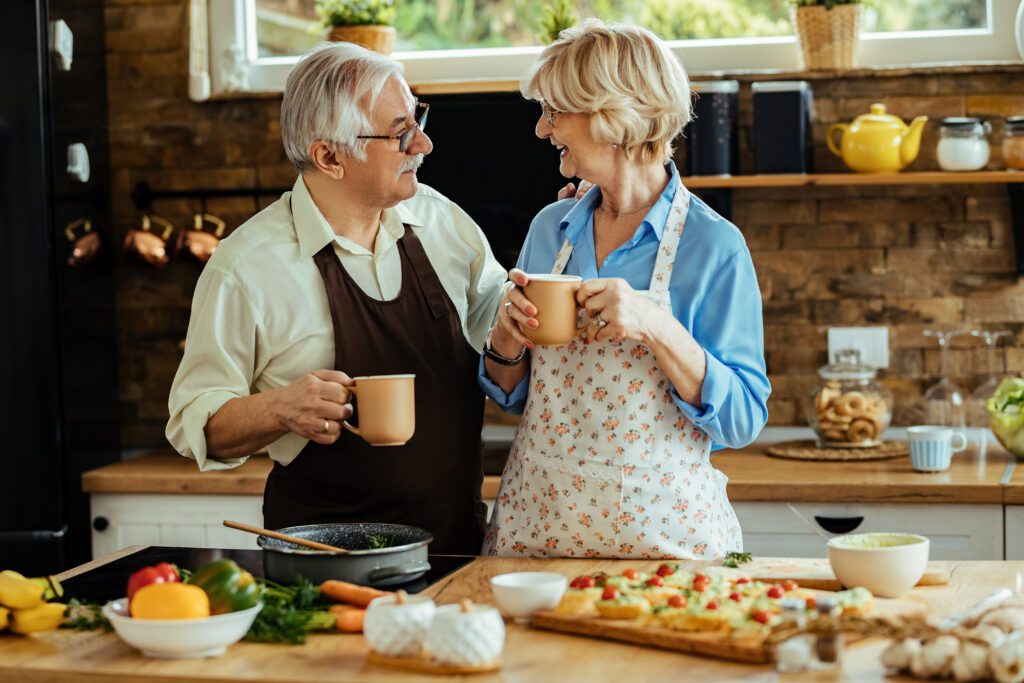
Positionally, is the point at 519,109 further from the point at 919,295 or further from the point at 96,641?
the point at 96,641

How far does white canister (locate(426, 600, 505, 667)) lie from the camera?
1.52m

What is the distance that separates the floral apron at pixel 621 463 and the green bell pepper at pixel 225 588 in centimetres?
64

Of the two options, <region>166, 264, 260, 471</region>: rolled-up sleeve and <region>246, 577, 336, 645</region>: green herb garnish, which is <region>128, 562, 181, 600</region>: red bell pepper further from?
<region>166, 264, 260, 471</region>: rolled-up sleeve

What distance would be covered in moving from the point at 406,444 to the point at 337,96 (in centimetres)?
64

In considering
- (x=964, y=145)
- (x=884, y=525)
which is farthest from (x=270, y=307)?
(x=964, y=145)

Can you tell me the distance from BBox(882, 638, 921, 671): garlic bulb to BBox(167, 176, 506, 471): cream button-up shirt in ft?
3.76

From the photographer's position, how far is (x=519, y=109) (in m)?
3.61

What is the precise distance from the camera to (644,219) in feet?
7.29

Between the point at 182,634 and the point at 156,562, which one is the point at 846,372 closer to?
the point at 156,562

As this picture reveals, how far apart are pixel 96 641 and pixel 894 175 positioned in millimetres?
2492

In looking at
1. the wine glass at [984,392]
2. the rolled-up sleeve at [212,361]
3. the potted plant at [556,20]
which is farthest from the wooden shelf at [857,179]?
the rolled-up sleeve at [212,361]

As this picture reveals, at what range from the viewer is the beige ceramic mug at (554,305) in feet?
6.47

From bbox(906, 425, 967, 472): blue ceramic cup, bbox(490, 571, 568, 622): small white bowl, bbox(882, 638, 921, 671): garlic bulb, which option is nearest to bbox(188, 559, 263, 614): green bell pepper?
bbox(490, 571, 568, 622): small white bowl

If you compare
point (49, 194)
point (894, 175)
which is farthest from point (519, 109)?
point (49, 194)
